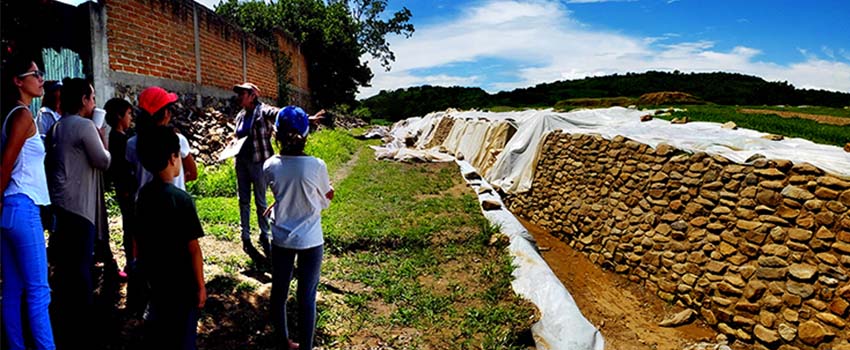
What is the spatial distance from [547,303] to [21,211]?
346 centimetres

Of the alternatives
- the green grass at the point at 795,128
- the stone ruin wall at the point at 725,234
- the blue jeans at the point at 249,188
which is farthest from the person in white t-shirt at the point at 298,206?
the green grass at the point at 795,128

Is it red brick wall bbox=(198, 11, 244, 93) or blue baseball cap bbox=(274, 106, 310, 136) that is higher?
red brick wall bbox=(198, 11, 244, 93)

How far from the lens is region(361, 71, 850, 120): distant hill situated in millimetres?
21469

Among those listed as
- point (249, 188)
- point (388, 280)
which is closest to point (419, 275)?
point (388, 280)

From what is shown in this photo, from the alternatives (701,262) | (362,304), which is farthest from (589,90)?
(362,304)

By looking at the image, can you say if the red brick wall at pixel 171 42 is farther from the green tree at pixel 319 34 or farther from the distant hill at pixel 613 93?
the distant hill at pixel 613 93

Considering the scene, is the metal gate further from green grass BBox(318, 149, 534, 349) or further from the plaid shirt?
green grass BBox(318, 149, 534, 349)

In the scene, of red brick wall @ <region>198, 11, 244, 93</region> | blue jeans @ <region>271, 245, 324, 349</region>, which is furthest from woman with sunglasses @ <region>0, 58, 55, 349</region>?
red brick wall @ <region>198, 11, 244, 93</region>

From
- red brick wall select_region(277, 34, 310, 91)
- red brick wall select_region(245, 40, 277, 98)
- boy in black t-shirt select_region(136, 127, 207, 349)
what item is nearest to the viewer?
boy in black t-shirt select_region(136, 127, 207, 349)

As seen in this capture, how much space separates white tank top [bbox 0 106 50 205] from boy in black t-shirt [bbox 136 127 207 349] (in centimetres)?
58

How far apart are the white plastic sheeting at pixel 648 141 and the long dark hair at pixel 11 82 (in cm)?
615

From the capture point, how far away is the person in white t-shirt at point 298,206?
255 centimetres

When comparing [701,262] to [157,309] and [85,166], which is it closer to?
[157,309]

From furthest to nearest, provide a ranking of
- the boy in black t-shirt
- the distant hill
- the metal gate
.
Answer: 1. the distant hill
2. the metal gate
3. the boy in black t-shirt
